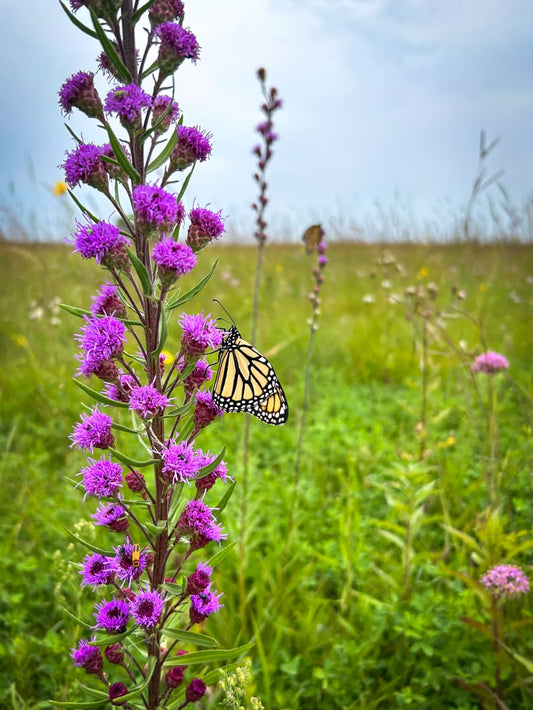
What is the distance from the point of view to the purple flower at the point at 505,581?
1.92 meters

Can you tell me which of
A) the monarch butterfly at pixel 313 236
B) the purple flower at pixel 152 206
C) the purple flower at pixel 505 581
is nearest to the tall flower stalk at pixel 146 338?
the purple flower at pixel 152 206

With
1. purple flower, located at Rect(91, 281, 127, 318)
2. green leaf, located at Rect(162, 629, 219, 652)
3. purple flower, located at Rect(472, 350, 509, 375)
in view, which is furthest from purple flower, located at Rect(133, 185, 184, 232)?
purple flower, located at Rect(472, 350, 509, 375)

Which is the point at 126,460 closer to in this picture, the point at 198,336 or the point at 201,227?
the point at 198,336

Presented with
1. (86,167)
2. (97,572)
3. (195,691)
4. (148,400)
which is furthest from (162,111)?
(195,691)

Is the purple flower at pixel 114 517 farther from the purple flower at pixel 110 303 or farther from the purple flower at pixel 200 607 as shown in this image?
the purple flower at pixel 110 303

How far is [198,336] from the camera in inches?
53.4

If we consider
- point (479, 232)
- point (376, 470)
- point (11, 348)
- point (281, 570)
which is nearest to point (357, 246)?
point (479, 232)

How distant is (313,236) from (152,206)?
177cm

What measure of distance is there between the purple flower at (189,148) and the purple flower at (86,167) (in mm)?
179

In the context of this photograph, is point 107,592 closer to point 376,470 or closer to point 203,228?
point 203,228

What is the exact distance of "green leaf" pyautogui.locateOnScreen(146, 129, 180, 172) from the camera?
132 cm

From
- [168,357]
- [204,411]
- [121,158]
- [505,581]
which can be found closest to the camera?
[121,158]

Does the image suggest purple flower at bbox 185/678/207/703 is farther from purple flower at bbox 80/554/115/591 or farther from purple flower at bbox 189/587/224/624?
purple flower at bbox 80/554/115/591

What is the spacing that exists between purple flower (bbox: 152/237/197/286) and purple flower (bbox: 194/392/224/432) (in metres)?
0.32
